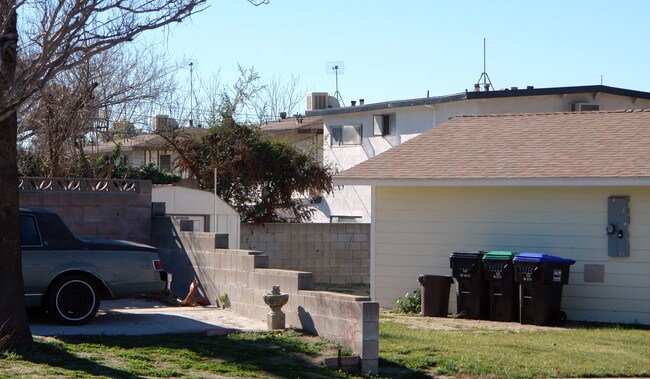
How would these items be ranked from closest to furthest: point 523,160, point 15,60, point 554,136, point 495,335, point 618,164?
point 15,60 → point 495,335 → point 618,164 → point 523,160 → point 554,136

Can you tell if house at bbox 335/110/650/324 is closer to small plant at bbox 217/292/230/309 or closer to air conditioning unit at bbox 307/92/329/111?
small plant at bbox 217/292/230/309

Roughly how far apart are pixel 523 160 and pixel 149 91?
10951mm

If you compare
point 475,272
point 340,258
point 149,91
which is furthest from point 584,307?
point 149,91

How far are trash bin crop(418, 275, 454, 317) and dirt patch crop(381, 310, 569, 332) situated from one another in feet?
0.76

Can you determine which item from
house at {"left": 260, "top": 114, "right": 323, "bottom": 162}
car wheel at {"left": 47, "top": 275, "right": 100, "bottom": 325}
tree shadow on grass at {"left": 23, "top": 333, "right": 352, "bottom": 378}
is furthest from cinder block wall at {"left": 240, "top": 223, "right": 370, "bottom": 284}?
tree shadow on grass at {"left": 23, "top": 333, "right": 352, "bottom": 378}

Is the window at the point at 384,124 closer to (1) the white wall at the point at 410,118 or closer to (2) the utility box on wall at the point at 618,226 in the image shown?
(1) the white wall at the point at 410,118

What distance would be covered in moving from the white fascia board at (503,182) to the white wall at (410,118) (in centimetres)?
1087

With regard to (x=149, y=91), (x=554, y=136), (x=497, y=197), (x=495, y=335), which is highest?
(x=149, y=91)

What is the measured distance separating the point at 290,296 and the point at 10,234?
3.94 meters

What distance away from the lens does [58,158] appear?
70.0ft

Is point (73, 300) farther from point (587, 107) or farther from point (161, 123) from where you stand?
point (587, 107)

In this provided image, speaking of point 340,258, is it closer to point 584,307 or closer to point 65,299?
point 584,307

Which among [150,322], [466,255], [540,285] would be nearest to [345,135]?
[466,255]

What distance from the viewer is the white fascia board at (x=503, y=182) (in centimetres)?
1645
